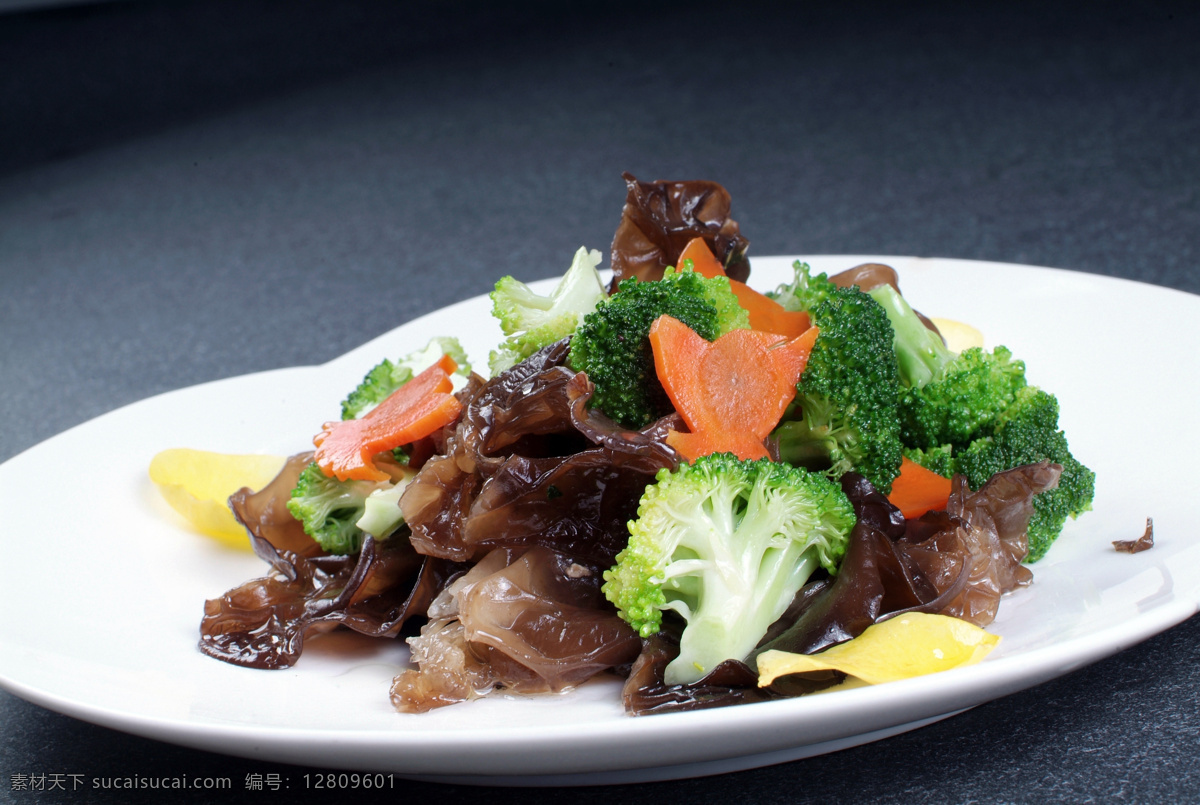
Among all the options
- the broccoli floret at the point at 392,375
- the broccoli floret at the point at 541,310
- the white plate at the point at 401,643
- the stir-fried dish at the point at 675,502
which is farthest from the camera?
the broccoli floret at the point at 392,375

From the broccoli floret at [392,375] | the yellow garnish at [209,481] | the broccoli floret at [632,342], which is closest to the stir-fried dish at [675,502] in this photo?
the broccoli floret at [632,342]

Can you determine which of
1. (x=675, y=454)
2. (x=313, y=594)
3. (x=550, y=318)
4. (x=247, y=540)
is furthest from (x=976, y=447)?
(x=247, y=540)

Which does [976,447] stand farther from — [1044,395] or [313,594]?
[313,594]

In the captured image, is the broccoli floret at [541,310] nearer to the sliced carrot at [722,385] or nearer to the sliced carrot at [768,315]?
the sliced carrot at [768,315]

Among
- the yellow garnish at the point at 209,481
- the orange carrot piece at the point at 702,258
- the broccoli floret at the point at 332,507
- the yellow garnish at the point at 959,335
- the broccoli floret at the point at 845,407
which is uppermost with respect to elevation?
the orange carrot piece at the point at 702,258

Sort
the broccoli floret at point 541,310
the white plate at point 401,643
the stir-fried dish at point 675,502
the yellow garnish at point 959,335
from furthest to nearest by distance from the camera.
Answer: the yellow garnish at point 959,335, the broccoli floret at point 541,310, the stir-fried dish at point 675,502, the white plate at point 401,643

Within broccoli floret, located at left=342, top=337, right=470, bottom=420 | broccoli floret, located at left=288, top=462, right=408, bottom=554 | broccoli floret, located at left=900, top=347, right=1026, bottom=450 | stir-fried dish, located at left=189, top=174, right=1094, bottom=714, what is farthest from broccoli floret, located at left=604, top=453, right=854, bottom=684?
broccoli floret, located at left=342, top=337, right=470, bottom=420

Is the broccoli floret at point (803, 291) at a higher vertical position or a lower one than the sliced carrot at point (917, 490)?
higher
